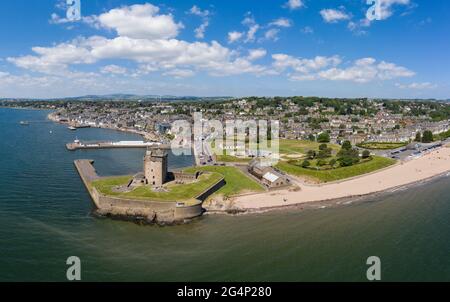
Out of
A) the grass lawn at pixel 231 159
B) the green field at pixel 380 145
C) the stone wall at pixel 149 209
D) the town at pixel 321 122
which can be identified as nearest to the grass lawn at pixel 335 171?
the grass lawn at pixel 231 159

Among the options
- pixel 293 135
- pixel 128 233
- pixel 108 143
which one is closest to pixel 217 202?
pixel 128 233

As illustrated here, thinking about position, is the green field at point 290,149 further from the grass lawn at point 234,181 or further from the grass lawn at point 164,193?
the grass lawn at point 164,193

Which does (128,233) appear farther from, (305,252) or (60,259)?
(305,252)

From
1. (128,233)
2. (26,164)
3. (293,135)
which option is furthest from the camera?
(293,135)

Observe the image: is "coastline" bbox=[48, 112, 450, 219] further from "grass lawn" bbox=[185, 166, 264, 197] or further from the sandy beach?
"grass lawn" bbox=[185, 166, 264, 197]

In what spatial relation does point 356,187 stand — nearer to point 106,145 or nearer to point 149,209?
point 149,209
